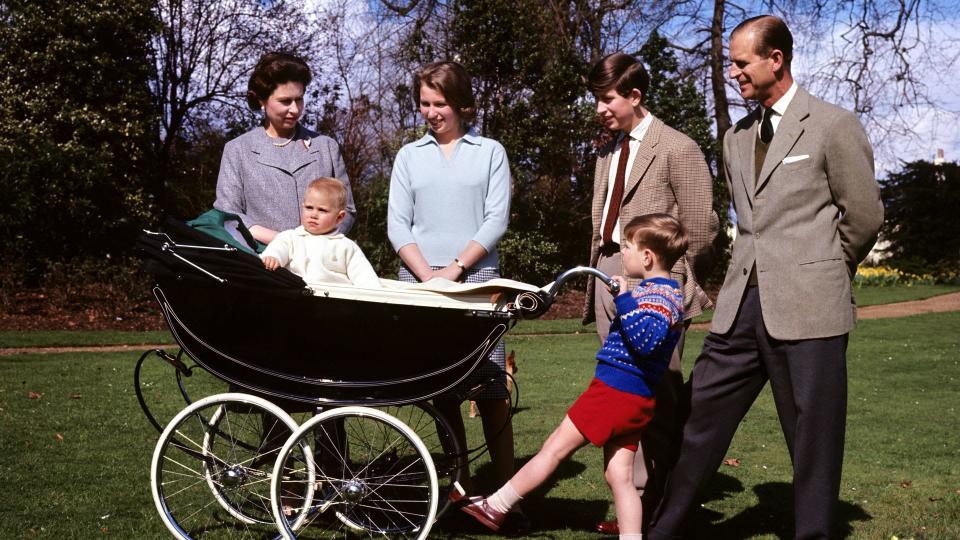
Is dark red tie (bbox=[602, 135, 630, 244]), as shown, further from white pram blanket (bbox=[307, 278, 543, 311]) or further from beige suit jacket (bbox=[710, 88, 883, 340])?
white pram blanket (bbox=[307, 278, 543, 311])

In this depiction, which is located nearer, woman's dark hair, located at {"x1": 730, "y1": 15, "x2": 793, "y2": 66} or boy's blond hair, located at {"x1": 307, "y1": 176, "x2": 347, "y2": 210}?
woman's dark hair, located at {"x1": 730, "y1": 15, "x2": 793, "y2": 66}

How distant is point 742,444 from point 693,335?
850 centimetres

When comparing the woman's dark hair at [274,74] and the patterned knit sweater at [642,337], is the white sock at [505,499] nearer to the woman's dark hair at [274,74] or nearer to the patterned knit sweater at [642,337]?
the patterned knit sweater at [642,337]

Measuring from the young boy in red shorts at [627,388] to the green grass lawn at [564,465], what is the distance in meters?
0.70

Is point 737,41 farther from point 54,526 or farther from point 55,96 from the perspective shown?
point 55,96

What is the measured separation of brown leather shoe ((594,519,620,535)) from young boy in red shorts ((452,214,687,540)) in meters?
0.67

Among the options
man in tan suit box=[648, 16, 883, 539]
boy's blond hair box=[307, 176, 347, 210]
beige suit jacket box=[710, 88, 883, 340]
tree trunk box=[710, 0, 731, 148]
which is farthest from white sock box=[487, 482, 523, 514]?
tree trunk box=[710, 0, 731, 148]

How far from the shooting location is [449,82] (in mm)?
4094

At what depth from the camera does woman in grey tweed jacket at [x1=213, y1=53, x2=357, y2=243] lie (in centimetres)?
424

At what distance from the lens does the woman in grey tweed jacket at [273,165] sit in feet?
13.9

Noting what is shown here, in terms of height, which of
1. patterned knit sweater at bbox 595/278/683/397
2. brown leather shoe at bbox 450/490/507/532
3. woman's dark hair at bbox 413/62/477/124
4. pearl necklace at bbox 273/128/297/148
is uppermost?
woman's dark hair at bbox 413/62/477/124

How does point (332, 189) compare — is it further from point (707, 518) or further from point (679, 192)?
point (707, 518)

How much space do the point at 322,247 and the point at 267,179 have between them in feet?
2.03

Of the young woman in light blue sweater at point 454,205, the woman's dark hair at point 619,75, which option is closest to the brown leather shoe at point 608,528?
the young woman in light blue sweater at point 454,205
